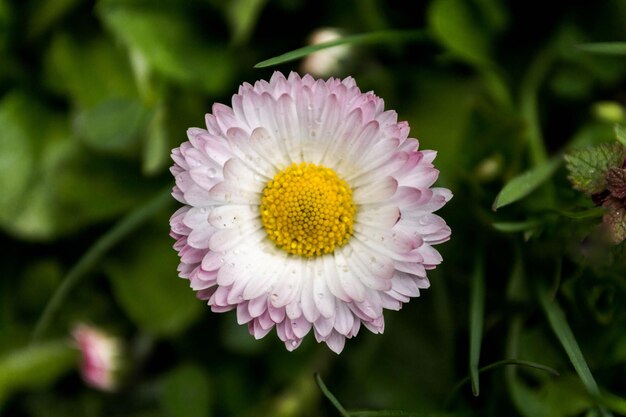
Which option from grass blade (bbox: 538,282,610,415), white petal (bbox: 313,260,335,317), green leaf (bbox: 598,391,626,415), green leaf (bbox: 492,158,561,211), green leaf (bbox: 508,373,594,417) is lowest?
green leaf (bbox: 508,373,594,417)

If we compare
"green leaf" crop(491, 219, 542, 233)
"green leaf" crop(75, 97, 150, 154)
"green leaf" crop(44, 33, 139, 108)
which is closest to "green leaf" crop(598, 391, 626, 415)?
"green leaf" crop(491, 219, 542, 233)

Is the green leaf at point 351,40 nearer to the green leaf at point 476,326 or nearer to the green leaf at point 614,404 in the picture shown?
the green leaf at point 476,326

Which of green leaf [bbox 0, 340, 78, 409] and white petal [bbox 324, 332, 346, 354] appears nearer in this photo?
white petal [bbox 324, 332, 346, 354]

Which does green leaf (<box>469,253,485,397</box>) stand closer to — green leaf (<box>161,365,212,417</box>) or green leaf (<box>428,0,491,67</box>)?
green leaf (<box>428,0,491,67</box>)

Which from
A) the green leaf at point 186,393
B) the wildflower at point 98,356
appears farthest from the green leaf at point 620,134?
the wildflower at point 98,356

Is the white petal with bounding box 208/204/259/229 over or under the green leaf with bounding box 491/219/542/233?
over

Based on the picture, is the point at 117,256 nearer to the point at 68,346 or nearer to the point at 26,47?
the point at 68,346

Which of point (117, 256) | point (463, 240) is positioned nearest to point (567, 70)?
point (463, 240)

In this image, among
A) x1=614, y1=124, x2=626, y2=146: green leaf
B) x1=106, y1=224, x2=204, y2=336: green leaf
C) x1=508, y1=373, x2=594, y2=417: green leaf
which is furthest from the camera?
x1=106, y1=224, x2=204, y2=336: green leaf
